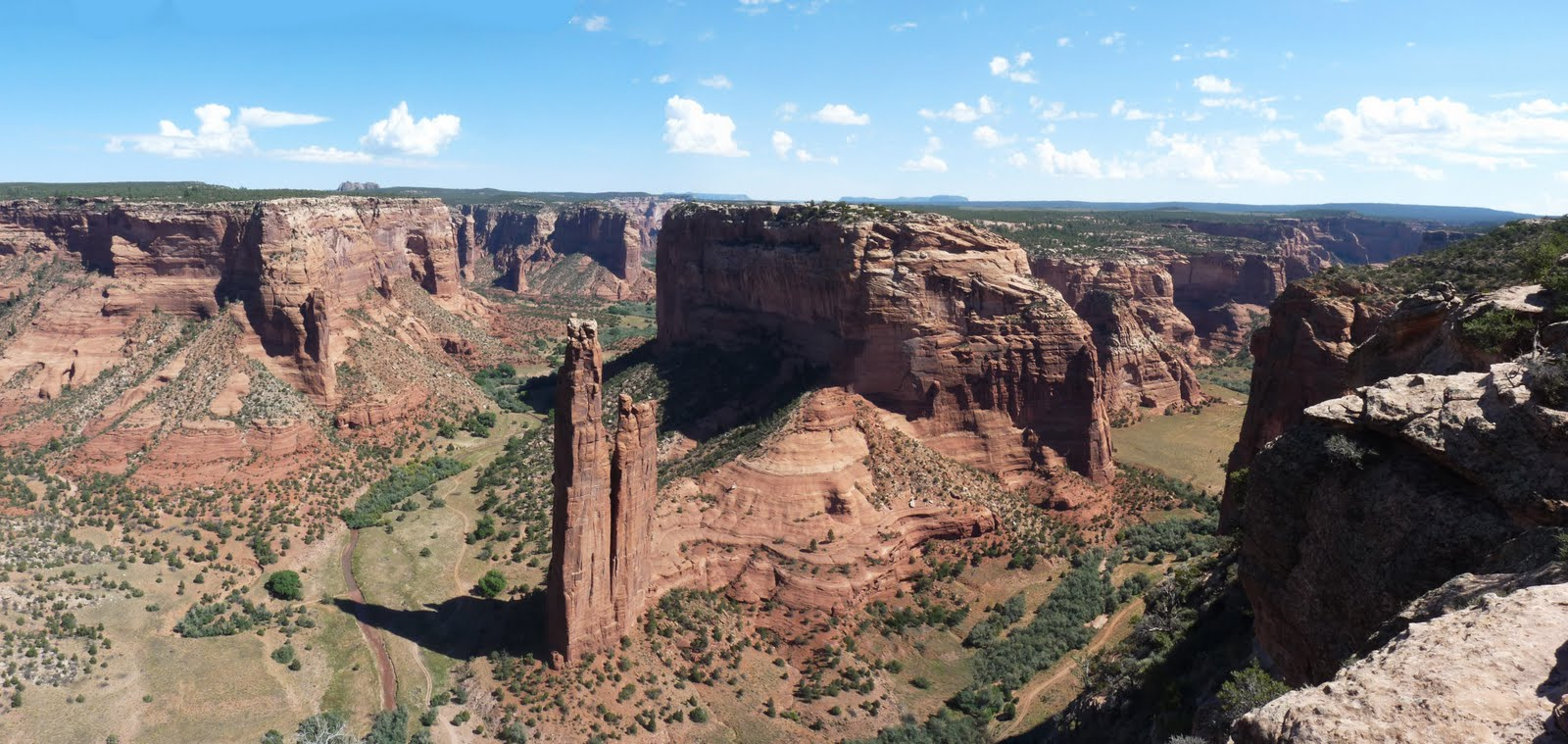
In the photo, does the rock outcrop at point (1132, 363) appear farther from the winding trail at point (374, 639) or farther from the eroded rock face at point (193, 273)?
the eroded rock face at point (193, 273)

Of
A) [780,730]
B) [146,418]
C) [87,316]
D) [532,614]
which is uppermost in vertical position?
→ [87,316]

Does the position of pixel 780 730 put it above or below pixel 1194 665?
below

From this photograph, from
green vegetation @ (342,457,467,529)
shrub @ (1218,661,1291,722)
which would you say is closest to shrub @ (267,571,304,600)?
green vegetation @ (342,457,467,529)

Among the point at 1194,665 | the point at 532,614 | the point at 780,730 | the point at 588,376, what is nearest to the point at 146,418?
the point at 532,614

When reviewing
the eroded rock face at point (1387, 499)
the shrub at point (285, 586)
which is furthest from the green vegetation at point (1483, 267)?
the shrub at point (285, 586)

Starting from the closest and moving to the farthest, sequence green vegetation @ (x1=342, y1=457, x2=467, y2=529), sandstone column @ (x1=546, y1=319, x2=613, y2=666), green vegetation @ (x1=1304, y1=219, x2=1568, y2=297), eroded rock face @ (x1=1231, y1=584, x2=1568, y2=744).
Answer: eroded rock face @ (x1=1231, y1=584, x2=1568, y2=744) < green vegetation @ (x1=1304, y1=219, x2=1568, y2=297) < sandstone column @ (x1=546, y1=319, x2=613, y2=666) < green vegetation @ (x1=342, y1=457, x2=467, y2=529)

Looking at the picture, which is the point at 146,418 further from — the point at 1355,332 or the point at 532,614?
the point at 1355,332

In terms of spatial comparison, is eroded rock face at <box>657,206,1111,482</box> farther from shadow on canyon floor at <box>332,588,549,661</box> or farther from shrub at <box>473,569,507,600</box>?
shadow on canyon floor at <box>332,588,549,661</box>
